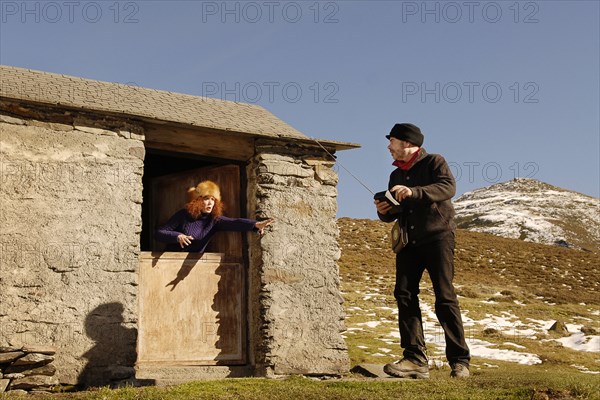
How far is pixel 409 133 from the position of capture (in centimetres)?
755

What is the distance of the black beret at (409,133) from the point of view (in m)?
7.55

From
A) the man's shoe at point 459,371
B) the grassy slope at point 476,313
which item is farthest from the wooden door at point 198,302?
the man's shoe at point 459,371

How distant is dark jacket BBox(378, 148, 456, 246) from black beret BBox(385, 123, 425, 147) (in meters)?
0.20

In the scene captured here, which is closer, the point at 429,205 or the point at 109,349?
the point at 429,205

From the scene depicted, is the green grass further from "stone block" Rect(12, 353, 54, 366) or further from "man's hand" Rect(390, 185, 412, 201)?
"man's hand" Rect(390, 185, 412, 201)

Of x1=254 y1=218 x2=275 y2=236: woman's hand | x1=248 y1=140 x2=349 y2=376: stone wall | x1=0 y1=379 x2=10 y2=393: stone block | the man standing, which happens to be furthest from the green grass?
x1=254 y1=218 x2=275 y2=236: woman's hand

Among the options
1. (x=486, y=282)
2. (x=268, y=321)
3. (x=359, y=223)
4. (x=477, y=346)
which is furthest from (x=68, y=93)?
(x=359, y=223)

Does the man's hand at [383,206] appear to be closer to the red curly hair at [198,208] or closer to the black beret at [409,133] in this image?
the black beret at [409,133]

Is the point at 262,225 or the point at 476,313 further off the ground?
the point at 262,225

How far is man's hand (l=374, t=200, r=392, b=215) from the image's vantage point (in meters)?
7.24

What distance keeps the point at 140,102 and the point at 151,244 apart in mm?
2054

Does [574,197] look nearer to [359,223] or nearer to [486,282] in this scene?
[359,223]

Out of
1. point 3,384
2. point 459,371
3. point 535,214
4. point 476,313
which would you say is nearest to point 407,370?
point 459,371

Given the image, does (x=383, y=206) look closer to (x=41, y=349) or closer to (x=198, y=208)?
(x=198, y=208)
